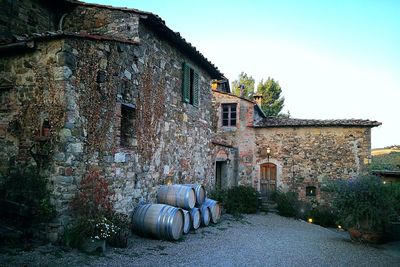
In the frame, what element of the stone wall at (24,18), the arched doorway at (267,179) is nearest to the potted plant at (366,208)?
the arched doorway at (267,179)

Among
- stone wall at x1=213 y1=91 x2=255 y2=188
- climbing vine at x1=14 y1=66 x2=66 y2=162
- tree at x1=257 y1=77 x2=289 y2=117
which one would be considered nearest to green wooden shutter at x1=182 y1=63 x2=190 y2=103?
climbing vine at x1=14 y1=66 x2=66 y2=162

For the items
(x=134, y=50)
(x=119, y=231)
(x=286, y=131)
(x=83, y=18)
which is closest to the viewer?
(x=119, y=231)

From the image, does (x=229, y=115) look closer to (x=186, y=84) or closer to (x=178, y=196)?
(x=186, y=84)

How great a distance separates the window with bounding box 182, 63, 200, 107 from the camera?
27.6 feet

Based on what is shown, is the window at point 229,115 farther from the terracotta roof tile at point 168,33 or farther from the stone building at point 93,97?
the stone building at point 93,97

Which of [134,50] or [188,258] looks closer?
[188,258]

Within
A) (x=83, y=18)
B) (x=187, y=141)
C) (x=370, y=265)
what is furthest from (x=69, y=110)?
(x=370, y=265)

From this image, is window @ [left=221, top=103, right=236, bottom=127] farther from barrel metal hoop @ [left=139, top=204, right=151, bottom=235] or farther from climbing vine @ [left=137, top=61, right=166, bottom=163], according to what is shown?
barrel metal hoop @ [left=139, top=204, right=151, bottom=235]

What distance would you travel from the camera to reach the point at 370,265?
529 centimetres

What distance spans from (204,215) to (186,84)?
387cm

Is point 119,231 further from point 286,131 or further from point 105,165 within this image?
point 286,131

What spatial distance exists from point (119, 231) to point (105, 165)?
124 centimetres

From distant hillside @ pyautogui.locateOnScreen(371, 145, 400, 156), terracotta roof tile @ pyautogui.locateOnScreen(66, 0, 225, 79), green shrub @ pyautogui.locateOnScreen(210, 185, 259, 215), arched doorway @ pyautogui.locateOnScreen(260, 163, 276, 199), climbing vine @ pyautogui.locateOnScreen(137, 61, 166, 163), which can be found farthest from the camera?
distant hillside @ pyautogui.locateOnScreen(371, 145, 400, 156)

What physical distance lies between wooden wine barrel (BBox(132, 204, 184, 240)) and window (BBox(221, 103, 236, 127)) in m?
9.12
